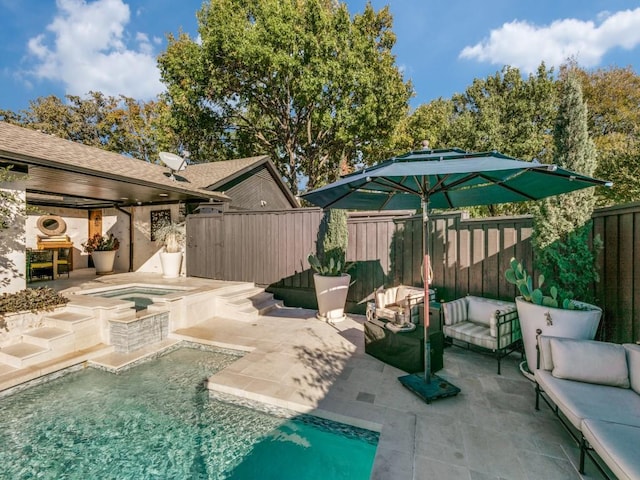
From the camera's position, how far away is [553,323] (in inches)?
128

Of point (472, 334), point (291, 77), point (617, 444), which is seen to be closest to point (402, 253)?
point (472, 334)

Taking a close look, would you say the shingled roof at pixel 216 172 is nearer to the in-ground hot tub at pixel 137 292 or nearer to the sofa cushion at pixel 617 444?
the in-ground hot tub at pixel 137 292

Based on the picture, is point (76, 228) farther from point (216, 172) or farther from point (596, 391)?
point (596, 391)

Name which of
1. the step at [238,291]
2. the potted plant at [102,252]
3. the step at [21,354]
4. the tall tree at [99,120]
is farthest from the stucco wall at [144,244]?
the tall tree at [99,120]

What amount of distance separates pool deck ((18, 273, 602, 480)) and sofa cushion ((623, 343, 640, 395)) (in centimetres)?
72

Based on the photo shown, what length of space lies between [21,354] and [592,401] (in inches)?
258

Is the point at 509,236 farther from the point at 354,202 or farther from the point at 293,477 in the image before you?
the point at 293,477

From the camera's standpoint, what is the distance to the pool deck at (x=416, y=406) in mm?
2236

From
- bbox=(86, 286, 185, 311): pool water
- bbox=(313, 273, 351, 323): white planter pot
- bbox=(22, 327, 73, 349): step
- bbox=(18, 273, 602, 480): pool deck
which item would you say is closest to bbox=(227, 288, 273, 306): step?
bbox=(86, 286, 185, 311): pool water

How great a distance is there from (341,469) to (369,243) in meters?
4.67

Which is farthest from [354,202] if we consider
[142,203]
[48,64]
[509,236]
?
[48,64]

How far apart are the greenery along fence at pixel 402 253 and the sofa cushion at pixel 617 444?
1.96m

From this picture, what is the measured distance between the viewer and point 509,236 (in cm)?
480

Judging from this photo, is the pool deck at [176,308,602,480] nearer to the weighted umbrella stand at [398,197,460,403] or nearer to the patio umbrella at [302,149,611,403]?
the weighted umbrella stand at [398,197,460,403]
